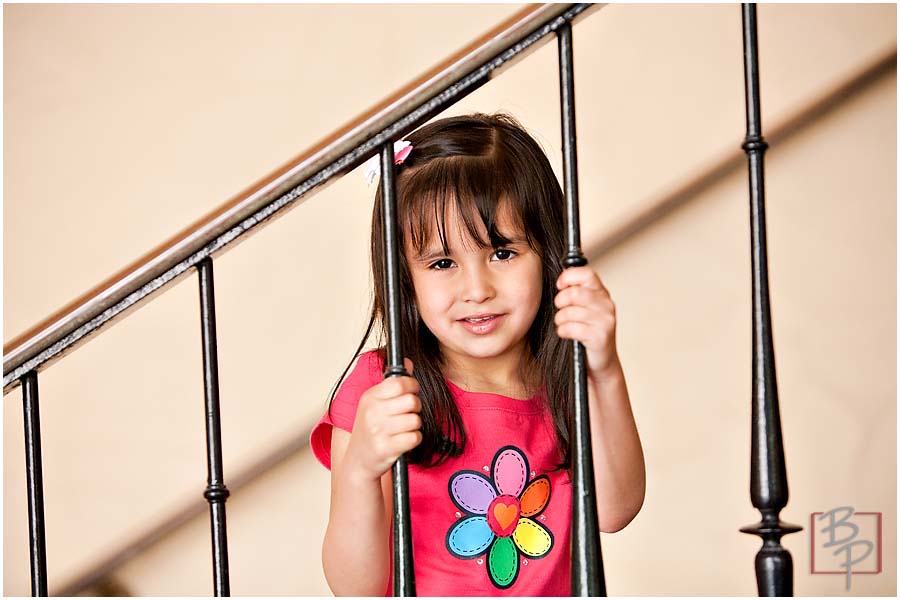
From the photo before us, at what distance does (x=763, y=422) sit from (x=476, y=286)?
0.51 m

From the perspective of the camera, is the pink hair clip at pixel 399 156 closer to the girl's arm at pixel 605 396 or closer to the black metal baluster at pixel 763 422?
the girl's arm at pixel 605 396

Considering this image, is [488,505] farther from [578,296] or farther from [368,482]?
[578,296]

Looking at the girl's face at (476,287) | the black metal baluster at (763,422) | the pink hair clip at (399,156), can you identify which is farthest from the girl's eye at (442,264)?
the black metal baluster at (763,422)

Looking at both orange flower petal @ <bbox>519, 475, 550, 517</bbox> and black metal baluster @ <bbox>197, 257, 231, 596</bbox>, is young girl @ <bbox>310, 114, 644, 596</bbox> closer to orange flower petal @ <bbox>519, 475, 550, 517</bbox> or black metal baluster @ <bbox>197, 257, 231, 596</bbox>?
orange flower petal @ <bbox>519, 475, 550, 517</bbox>

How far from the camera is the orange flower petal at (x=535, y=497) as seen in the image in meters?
1.40

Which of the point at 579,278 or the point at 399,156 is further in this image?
the point at 399,156

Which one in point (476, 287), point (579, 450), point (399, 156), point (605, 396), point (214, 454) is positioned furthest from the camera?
point (399, 156)

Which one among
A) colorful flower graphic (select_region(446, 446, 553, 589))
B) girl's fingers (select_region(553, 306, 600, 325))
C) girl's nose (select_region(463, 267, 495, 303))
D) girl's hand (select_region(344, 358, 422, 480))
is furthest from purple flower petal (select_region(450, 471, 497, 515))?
girl's fingers (select_region(553, 306, 600, 325))

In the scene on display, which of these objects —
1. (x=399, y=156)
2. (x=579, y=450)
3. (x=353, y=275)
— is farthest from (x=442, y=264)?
(x=353, y=275)

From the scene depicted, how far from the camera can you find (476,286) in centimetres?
134

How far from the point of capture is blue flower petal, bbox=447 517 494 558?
1373mm

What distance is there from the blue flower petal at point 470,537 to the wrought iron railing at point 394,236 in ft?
1.60

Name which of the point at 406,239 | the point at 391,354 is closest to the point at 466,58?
the point at 391,354

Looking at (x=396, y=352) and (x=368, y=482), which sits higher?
(x=396, y=352)
